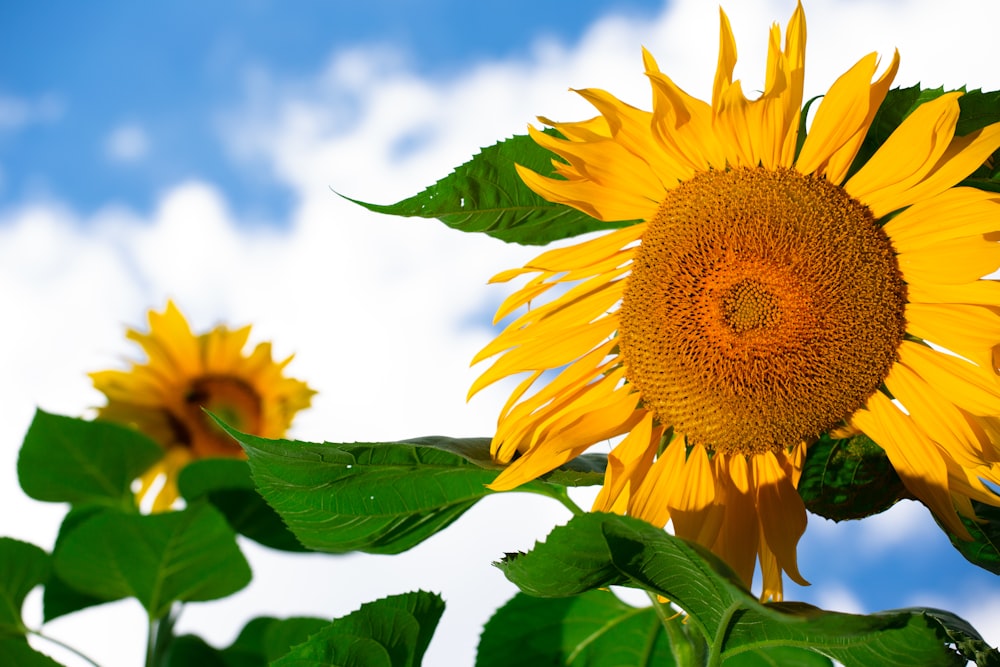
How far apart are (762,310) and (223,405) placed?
1.50 m

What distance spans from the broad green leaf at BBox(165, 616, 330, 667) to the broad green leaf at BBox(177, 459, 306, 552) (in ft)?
0.44

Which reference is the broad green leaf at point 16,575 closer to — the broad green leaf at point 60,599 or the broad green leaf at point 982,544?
the broad green leaf at point 60,599

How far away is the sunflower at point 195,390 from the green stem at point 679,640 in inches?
50.5

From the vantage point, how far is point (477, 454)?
0.87 meters

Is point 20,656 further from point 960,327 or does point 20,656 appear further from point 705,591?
point 960,327

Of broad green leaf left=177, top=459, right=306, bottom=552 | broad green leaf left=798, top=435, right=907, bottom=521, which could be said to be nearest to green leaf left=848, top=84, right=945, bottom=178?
broad green leaf left=798, top=435, right=907, bottom=521

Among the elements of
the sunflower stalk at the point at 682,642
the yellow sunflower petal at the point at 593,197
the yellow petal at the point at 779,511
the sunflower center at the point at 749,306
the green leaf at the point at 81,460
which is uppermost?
the green leaf at the point at 81,460

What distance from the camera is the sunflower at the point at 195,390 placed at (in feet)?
6.61

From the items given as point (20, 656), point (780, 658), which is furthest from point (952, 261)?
point (20, 656)

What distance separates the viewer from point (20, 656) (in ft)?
4.60

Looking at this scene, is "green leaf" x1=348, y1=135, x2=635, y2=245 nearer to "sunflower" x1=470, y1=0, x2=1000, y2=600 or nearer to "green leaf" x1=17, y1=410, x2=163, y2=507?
"sunflower" x1=470, y1=0, x2=1000, y2=600

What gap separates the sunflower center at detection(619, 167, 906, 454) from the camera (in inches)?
31.6

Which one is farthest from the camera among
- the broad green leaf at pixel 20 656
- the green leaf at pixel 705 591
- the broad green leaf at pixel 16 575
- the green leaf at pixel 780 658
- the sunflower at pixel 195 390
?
the sunflower at pixel 195 390

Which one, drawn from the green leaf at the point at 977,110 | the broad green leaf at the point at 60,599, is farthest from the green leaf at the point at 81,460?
the green leaf at the point at 977,110
